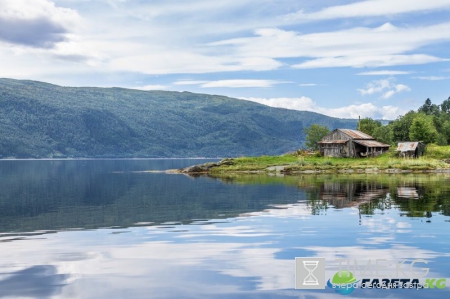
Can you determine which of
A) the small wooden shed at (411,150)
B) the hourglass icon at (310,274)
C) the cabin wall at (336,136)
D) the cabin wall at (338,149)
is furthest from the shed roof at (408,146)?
the hourglass icon at (310,274)

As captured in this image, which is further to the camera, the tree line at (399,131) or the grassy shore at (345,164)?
the tree line at (399,131)

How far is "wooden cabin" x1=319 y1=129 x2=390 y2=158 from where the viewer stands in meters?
117

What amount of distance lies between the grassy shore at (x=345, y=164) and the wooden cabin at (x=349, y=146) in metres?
3.26

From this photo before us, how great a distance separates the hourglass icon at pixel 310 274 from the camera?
15422 millimetres

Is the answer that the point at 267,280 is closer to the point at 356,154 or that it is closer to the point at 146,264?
the point at 146,264

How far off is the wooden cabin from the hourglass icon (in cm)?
10133

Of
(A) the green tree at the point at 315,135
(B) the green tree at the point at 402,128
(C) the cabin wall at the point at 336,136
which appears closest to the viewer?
(C) the cabin wall at the point at 336,136

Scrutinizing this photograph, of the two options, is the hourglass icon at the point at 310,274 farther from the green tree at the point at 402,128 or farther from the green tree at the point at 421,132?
the green tree at the point at 402,128

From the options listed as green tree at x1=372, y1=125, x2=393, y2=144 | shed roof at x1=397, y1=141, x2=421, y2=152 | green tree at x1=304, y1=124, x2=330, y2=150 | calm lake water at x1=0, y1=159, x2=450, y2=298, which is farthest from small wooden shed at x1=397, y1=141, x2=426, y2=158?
calm lake water at x1=0, y1=159, x2=450, y2=298

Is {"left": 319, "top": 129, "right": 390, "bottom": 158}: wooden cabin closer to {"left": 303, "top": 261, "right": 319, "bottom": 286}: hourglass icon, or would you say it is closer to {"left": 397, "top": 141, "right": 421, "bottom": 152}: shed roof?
{"left": 397, "top": 141, "right": 421, "bottom": 152}: shed roof

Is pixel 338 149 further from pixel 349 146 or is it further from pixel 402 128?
pixel 402 128

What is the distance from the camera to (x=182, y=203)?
1693 inches

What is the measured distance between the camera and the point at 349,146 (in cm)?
11731

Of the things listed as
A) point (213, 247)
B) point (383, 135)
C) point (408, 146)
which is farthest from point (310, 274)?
point (383, 135)
